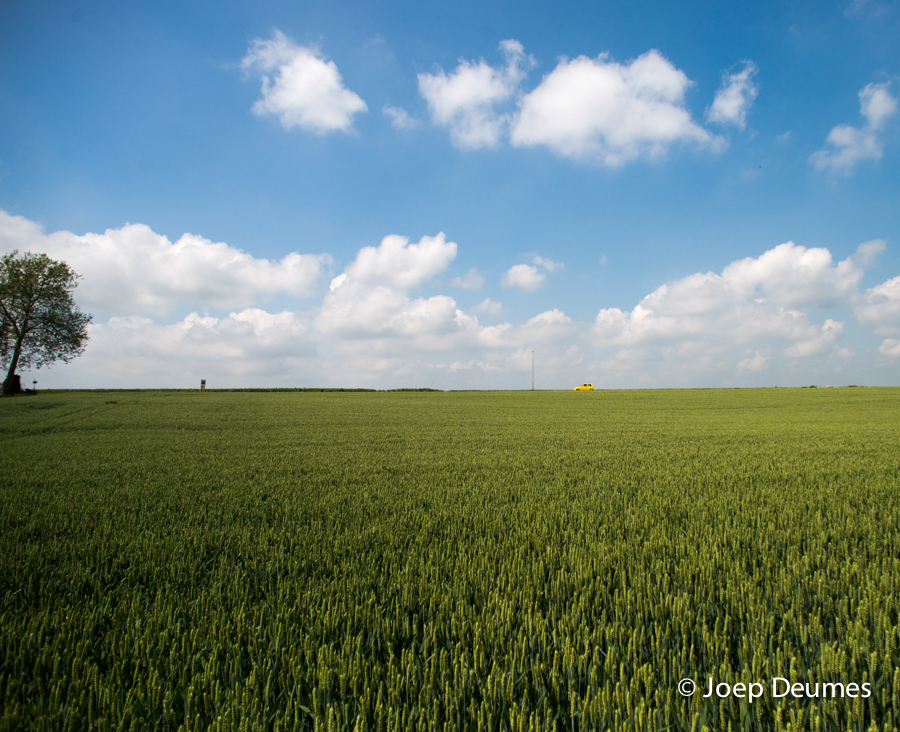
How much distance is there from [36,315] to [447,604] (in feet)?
172

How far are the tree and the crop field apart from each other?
45603 millimetres

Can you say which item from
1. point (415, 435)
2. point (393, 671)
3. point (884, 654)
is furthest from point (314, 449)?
point (884, 654)

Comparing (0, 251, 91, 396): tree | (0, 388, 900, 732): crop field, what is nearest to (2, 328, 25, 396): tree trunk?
(0, 251, 91, 396): tree

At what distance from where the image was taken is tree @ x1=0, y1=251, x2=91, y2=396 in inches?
1483

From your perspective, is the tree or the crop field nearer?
the crop field

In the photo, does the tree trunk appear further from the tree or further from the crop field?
the crop field

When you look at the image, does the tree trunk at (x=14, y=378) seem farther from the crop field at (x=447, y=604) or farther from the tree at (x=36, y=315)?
the crop field at (x=447, y=604)

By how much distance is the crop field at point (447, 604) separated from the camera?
5.74 ft

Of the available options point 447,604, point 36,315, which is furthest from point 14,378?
point 447,604

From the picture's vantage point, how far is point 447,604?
8.24ft

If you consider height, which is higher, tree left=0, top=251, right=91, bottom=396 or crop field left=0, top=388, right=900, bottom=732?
tree left=0, top=251, right=91, bottom=396

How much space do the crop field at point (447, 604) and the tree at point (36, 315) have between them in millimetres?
45603

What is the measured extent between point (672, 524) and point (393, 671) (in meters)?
3.21

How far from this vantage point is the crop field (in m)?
1.75
